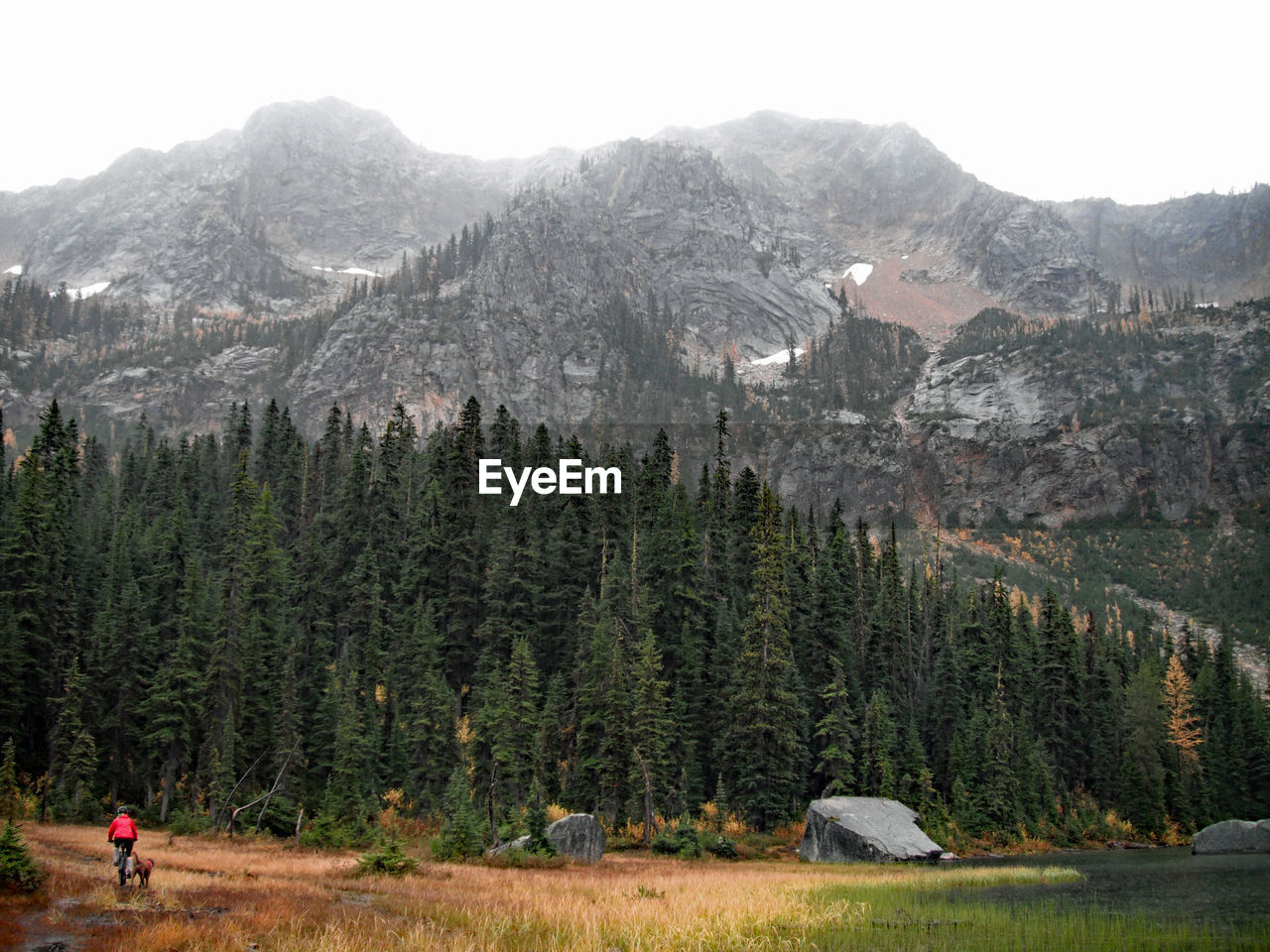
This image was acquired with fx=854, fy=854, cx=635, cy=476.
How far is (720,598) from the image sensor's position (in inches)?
2980

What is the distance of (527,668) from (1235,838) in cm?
5185

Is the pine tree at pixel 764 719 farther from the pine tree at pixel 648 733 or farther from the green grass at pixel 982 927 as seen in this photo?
the green grass at pixel 982 927

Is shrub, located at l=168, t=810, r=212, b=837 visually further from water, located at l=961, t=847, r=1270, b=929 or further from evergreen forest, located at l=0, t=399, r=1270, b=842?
water, located at l=961, t=847, r=1270, b=929

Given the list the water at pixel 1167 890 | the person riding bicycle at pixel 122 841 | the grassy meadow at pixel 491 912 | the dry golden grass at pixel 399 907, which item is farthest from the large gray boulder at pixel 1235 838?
the person riding bicycle at pixel 122 841

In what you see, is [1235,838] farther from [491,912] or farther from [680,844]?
[491,912]

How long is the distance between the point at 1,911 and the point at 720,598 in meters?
61.1

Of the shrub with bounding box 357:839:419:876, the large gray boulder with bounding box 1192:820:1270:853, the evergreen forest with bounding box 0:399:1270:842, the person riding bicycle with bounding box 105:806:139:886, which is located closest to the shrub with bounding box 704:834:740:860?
the evergreen forest with bounding box 0:399:1270:842

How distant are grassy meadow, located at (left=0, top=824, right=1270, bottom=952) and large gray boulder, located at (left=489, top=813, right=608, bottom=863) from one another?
21.5ft

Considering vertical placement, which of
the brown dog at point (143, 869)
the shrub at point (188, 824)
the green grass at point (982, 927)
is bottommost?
the shrub at point (188, 824)

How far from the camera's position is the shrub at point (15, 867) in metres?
20.0

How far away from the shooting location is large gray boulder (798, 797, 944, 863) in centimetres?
5059

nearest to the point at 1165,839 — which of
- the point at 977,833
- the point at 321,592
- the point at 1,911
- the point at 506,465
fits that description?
the point at 977,833

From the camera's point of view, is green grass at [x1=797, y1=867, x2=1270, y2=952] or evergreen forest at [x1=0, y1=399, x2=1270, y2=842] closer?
green grass at [x1=797, y1=867, x2=1270, y2=952]

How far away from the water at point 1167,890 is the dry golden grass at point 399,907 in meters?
7.57
